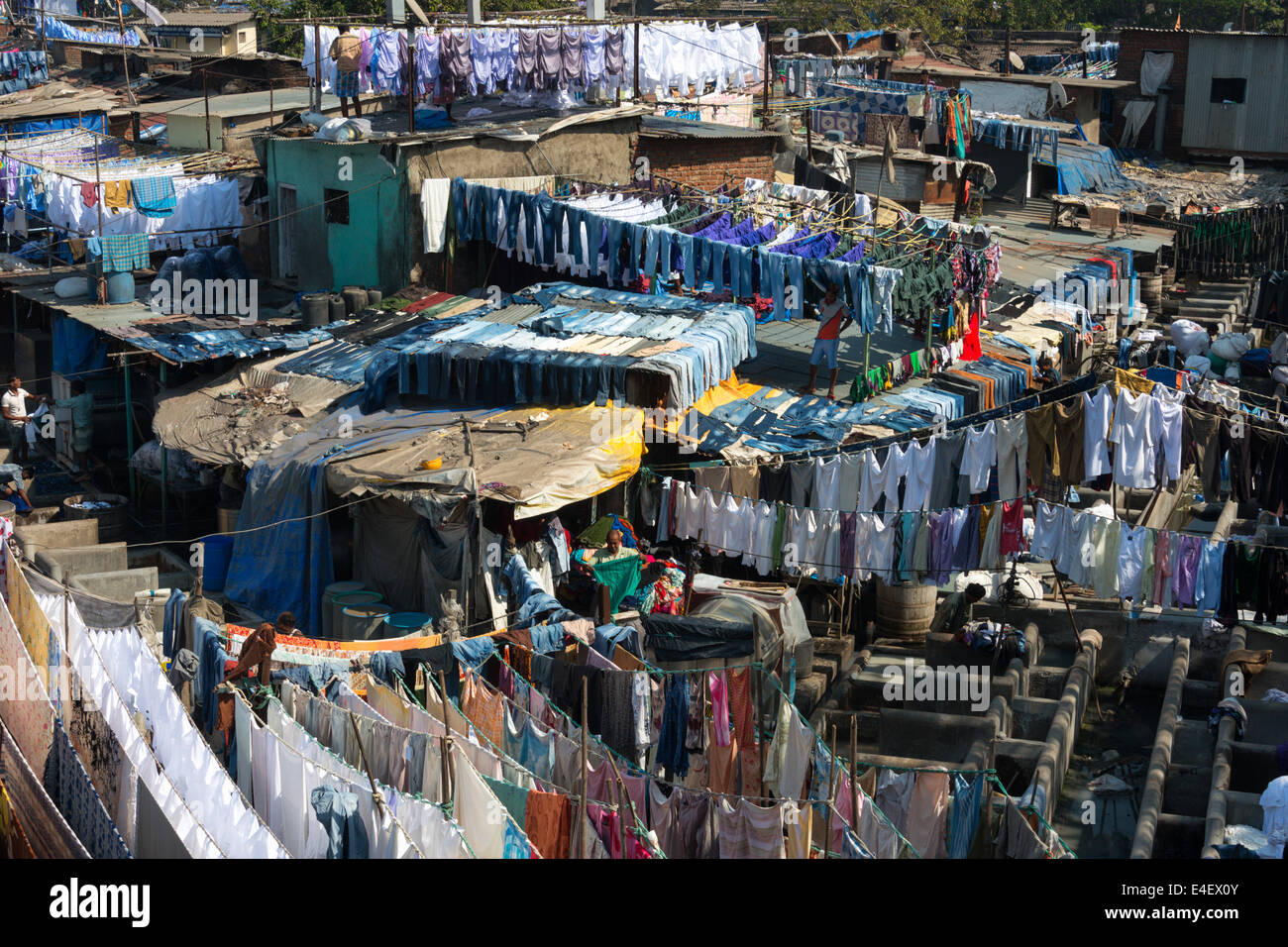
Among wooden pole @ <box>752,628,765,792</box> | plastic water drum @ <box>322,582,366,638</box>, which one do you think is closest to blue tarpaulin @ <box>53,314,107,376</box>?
plastic water drum @ <box>322,582,366,638</box>

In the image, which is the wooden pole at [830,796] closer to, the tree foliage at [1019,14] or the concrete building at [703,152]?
the concrete building at [703,152]

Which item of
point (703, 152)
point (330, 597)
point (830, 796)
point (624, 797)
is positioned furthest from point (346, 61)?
point (624, 797)

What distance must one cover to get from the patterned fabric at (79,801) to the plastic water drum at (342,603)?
6229mm

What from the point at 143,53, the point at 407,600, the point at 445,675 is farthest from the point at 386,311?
the point at 143,53

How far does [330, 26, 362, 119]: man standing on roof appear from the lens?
24.9 metres

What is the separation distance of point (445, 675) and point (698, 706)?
219 centimetres

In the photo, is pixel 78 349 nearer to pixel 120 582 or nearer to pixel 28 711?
pixel 120 582

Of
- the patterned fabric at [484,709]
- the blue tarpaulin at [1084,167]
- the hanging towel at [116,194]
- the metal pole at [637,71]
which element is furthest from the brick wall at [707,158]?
the patterned fabric at [484,709]

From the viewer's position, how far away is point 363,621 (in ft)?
55.6

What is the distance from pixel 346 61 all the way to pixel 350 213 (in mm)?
2771

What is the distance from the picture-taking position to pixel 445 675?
1351 cm

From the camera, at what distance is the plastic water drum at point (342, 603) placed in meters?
17.4

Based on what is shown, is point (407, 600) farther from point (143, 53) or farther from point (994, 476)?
point (143, 53)

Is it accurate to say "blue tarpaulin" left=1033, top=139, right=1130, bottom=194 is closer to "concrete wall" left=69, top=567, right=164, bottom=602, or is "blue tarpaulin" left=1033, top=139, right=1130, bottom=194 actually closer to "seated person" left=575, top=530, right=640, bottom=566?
"seated person" left=575, top=530, right=640, bottom=566
